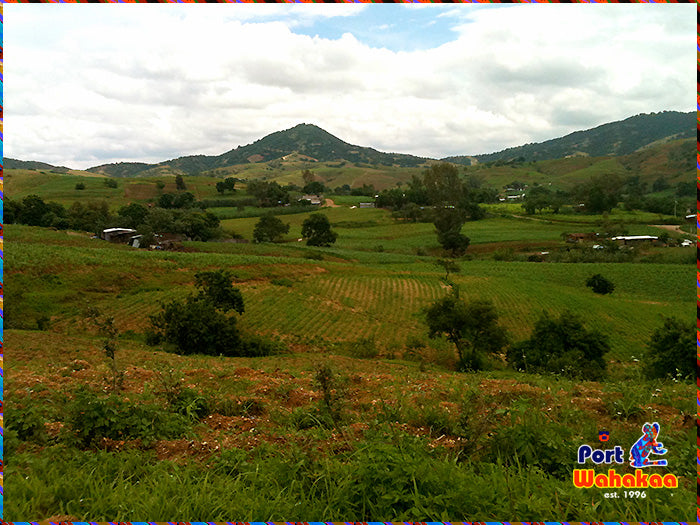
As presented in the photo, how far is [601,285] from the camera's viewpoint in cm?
4619

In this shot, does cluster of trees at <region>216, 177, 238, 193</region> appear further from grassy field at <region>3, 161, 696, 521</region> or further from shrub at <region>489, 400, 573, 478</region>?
shrub at <region>489, 400, 573, 478</region>

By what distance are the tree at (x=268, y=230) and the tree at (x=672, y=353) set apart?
2608 inches

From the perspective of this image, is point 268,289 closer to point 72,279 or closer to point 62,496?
point 72,279

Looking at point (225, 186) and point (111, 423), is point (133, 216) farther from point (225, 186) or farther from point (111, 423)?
point (111, 423)

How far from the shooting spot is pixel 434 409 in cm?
581

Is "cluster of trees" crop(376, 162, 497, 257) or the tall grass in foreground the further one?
"cluster of trees" crop(376, 162, 497, 257)

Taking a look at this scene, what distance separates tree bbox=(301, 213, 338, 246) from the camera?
75562 millimetres

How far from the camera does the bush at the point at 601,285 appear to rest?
46.2m

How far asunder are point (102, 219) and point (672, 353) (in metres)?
87.1

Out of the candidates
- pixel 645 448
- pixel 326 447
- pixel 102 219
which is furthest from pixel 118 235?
pixel 645 448

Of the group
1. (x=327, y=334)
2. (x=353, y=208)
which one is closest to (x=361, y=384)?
(x=327, y=334)

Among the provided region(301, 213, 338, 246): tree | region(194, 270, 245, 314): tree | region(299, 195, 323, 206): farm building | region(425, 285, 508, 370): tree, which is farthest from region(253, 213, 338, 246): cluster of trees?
region(425, 285, 508, 370): tree

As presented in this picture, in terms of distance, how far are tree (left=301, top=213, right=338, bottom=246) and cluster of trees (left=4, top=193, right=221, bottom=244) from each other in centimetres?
1617

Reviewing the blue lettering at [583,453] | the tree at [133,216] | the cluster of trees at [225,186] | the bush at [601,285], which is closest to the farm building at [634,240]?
the bush at [601,285]
